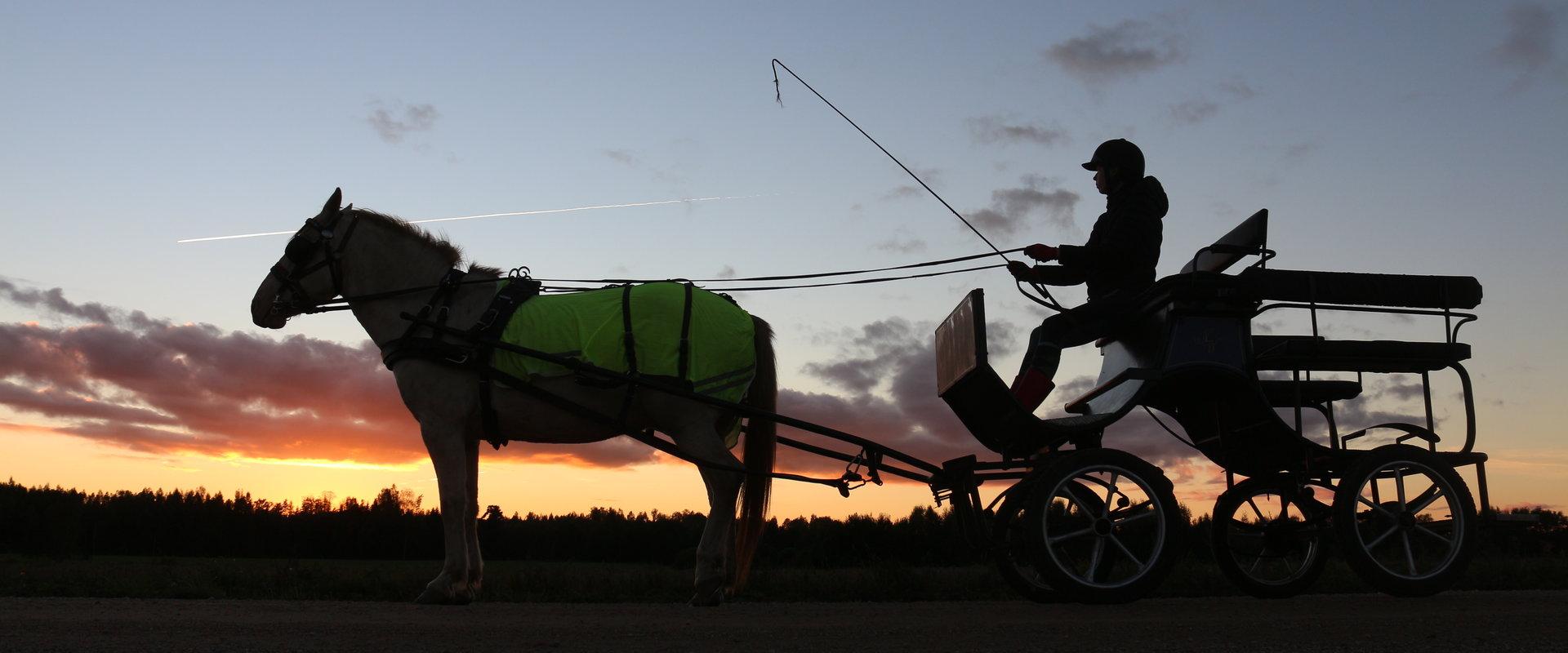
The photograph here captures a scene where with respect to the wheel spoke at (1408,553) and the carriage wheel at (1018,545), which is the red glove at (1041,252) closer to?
the carriage wheel at (1018,545)

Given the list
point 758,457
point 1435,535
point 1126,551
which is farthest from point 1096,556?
point 758,457

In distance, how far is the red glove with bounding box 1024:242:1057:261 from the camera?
7.09 m

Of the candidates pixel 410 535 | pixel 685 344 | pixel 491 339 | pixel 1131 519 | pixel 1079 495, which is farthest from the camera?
pixel 410 535

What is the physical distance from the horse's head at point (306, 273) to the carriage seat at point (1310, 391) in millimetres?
6325

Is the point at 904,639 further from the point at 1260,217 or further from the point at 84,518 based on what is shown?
the point at 84,518

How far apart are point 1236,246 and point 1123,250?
2.26 ft

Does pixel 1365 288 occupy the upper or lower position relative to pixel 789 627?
upper

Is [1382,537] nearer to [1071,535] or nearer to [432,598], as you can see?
[1071,535]

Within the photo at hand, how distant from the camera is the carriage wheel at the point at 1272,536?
7484 millimetres

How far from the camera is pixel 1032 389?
6934 mm

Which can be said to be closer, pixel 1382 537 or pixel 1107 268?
pixel 1382 537

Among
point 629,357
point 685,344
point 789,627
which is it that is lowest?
point 789,627

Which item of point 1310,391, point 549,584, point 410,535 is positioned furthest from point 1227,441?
point 410,535

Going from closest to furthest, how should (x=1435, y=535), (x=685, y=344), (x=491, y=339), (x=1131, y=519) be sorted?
(x=1131, y=519), (x=1435, y=535), (x=491, y=339), (x=685, y=344)
